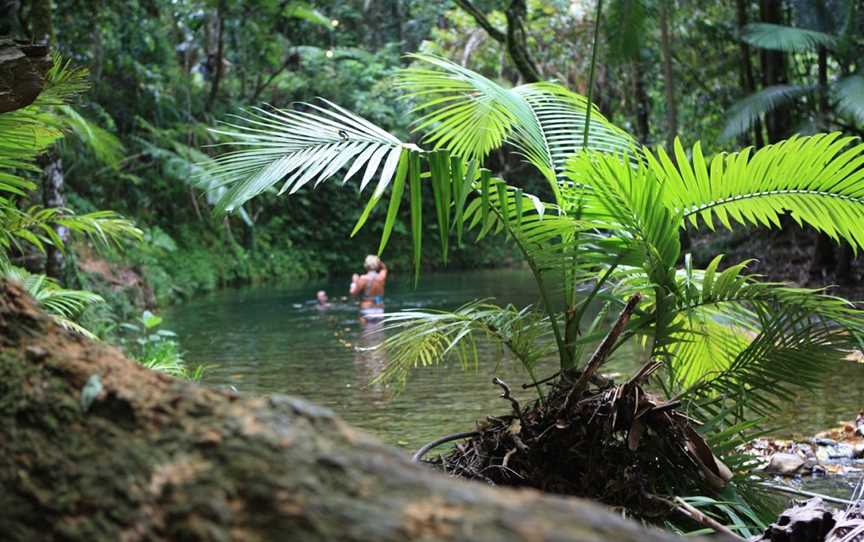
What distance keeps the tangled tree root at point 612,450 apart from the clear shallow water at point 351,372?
72cm

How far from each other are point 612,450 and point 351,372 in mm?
4924

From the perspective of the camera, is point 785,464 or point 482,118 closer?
point 482,118

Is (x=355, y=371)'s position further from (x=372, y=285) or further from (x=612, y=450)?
(x=372, y=285)

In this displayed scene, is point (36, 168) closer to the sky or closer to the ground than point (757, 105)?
closer to the ground

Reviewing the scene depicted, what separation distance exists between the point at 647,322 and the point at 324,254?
21519 millimetres

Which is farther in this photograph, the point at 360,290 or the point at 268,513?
the point at 360,290

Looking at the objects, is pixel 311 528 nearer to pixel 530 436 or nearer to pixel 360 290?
pixel 530 436

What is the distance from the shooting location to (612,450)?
9.66ft

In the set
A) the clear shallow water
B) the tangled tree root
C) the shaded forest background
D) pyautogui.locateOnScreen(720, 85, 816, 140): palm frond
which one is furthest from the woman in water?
the tangled tree root

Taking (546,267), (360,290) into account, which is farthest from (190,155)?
(546,267)

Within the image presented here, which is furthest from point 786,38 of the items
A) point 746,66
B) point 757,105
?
point 746,66

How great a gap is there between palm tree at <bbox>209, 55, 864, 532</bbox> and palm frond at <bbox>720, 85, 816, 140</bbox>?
9.50 meters

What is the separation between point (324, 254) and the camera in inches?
962

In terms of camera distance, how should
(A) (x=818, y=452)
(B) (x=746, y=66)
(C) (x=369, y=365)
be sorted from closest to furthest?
(A) (x=818, y=452), (C) (x=369, y=365), (B) (x=746, y=66)
